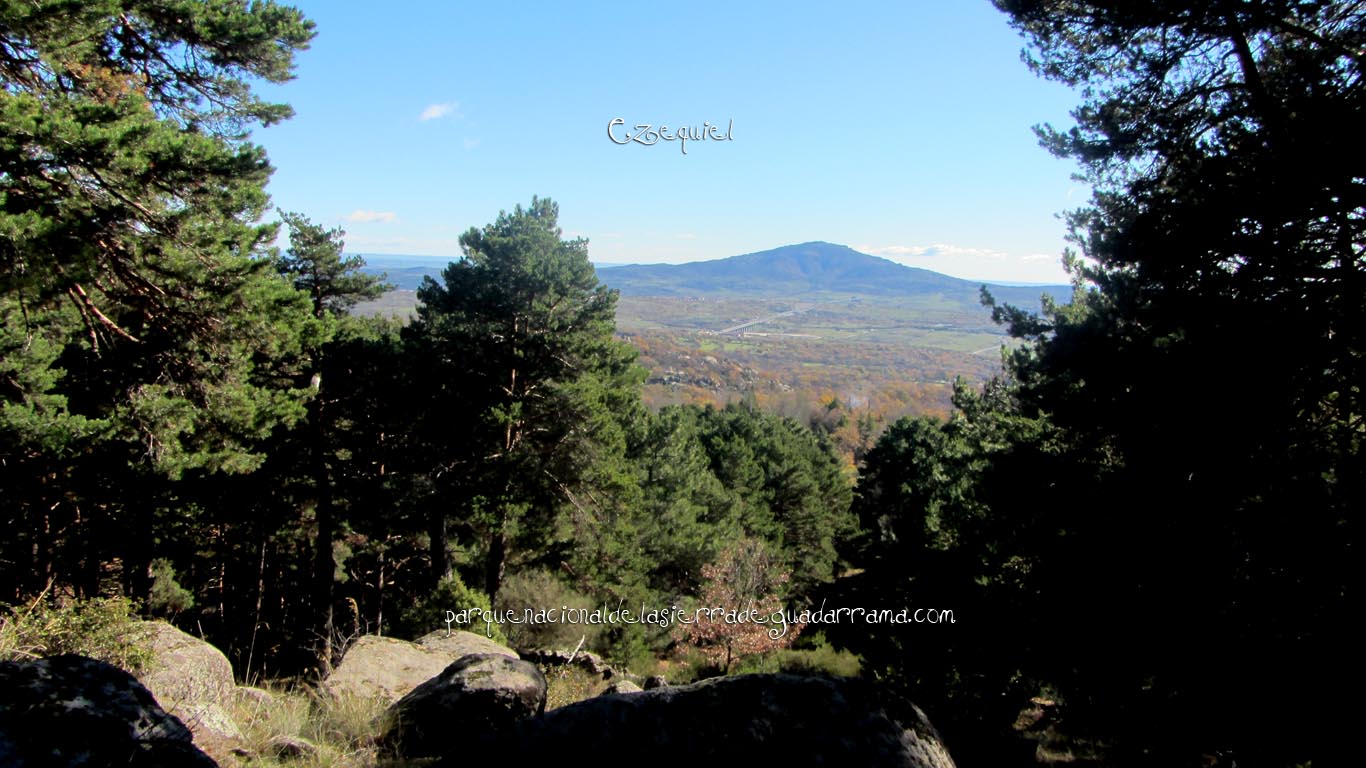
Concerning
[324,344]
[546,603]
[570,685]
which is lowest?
[546,603]

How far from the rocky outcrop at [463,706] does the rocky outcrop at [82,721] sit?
57.8 inches

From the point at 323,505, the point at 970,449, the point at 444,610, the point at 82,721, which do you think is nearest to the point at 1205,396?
the point at 82,721

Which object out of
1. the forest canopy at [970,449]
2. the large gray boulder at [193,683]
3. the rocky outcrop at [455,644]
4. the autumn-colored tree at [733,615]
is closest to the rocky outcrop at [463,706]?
the large gray boulder at [193,683]

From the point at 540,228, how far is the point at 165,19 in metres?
6.66

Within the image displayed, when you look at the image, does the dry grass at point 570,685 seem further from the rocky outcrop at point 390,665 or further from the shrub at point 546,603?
the shrub at point 546,603

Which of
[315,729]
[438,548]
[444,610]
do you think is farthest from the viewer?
[438,548]

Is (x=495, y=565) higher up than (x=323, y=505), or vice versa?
(x=323, y=505)

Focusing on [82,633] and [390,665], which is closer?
[82,633]

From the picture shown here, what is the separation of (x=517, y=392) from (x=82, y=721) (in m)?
10.1

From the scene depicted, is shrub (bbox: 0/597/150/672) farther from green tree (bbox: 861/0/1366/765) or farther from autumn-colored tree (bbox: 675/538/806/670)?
autumn-colored tree (bbox: 675/538/806/670)

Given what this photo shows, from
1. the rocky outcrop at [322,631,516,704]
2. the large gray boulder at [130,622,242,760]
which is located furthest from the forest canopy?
the rocky outcrop at [322,631,516,704]

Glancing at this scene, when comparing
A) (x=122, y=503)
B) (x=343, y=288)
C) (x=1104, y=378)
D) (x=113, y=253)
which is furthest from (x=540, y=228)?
(x=1104, y=378)

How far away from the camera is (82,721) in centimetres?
245

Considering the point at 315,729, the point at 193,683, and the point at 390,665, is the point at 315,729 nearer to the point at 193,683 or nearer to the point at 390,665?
the point at 193,683
